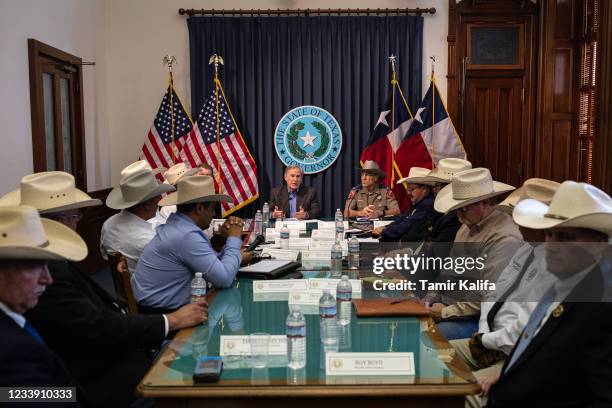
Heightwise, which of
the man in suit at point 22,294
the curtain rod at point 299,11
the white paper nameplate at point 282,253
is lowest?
the white paper nameplate at point 282,253

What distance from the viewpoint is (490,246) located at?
288 cm

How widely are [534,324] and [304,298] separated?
1.02 metres

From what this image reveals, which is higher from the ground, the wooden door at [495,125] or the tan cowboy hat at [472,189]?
the wooden door at [495,125]

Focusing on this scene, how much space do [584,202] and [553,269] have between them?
211mm

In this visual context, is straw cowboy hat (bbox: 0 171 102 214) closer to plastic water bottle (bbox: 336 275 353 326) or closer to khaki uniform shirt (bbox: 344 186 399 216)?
plastic water bottle (bbox: 336 275 353 326)

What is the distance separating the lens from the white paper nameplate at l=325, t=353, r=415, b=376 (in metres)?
1.73

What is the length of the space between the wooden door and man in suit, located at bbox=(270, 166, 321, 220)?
2.08 meters

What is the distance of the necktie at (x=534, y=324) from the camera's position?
1818 millimetres

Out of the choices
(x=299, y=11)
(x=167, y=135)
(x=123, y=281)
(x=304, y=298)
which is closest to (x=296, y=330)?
(x=304, y=298)

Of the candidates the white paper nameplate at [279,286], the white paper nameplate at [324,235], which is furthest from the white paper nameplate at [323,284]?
Result: the white paper nameplate at [324,235]

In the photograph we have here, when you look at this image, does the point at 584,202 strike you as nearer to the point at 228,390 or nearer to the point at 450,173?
the point at 228,390

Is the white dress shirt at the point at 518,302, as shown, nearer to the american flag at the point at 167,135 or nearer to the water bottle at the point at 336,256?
the water bottle at the point at 336,256

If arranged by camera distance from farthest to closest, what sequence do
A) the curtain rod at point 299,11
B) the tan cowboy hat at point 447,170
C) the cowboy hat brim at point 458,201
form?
1. the curtain rod at point 299,11
2. the tan cowboy hat at point 447,170
3. the cowboy hat brim at point 458,201

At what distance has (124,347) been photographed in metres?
2.20
